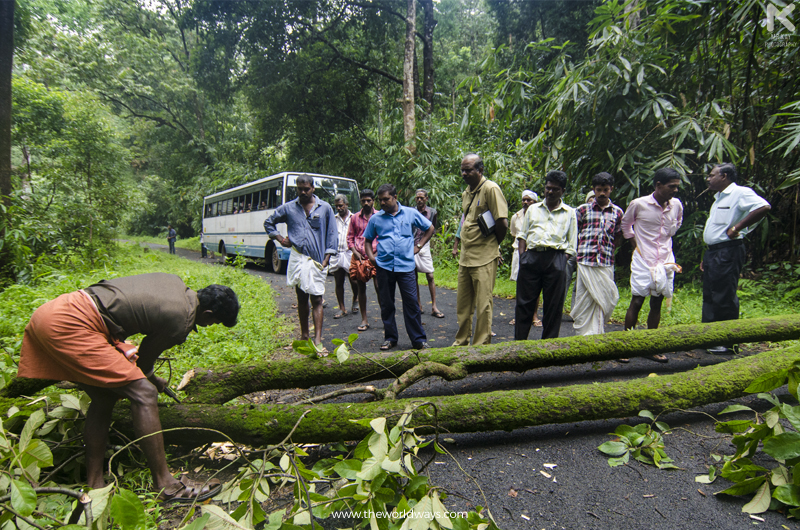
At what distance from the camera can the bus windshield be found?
11781 millimetres

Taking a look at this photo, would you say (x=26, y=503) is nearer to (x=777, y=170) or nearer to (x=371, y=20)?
(x=777, y=170)

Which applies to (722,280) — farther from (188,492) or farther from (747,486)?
(188,492)

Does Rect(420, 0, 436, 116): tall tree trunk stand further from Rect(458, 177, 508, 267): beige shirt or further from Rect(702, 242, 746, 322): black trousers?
Rect(702, 242, 746, 322): black trousers

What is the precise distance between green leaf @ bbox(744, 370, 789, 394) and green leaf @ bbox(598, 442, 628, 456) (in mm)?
825

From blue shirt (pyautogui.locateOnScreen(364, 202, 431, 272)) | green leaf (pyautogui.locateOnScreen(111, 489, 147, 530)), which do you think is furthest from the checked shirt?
green leaf (pyautogui.locateOnScreen(111, 489, 147, 530))

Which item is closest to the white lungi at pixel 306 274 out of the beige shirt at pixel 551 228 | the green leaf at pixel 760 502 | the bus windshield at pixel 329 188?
the beige shirt at pixel 551 228

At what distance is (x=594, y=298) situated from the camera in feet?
14.0

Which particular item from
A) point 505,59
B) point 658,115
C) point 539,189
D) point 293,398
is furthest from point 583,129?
point 505,59

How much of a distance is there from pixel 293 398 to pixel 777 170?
7.98 metres

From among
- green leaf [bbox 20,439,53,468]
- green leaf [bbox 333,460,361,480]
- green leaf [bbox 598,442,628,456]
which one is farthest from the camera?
green leaf [bbox 598,442,628,456]

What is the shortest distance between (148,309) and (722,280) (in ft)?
16.9

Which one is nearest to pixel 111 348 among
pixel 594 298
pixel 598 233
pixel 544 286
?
pixel 544 286

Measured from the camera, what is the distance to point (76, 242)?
32.9 ft

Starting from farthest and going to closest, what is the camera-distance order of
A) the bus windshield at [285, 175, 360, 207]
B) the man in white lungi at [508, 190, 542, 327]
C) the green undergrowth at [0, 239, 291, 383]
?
the bus windshield at [285, 175, 360, 207] < the man in white lungi at [508, 190, 542, 327] < the green undergrowth at [0, 239, 291, 383]
